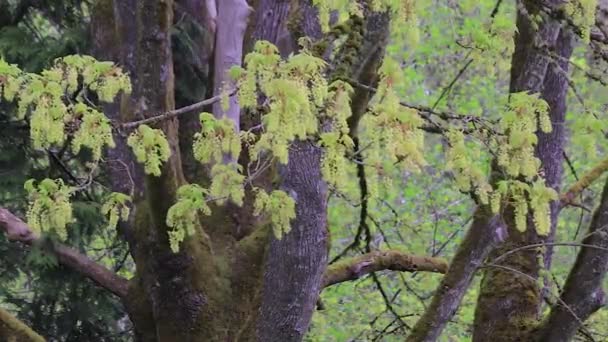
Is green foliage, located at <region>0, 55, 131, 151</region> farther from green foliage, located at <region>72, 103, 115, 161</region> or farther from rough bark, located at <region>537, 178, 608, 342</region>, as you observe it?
rough bark, located at <region>537, 178, 608, 342</region>

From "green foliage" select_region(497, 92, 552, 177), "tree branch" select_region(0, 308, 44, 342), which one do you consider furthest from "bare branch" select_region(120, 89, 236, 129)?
"tree branch" select_region(0, 308, 44, 342)

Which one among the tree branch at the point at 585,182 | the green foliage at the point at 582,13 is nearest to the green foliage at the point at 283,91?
the green foliage at the point at 582,13

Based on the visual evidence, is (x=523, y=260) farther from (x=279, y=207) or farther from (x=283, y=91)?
(x=283, y=91)

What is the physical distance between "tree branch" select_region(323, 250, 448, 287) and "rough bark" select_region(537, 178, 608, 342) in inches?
41.8

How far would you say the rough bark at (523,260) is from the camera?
4.81 metres

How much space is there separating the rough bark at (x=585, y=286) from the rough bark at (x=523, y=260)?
1.55 ft

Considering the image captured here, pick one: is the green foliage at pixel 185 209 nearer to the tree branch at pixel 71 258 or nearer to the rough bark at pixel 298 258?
the rough bark at pixel 298 258

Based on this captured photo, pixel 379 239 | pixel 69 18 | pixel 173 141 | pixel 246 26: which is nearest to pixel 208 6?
pixel 246 26

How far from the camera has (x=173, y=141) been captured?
3781 mm

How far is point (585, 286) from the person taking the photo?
4.10 meters

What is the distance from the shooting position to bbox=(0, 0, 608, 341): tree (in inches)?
115

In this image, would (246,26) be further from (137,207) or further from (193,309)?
(193,309)

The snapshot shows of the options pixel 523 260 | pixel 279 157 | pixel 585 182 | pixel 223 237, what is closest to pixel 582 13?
pixel 279 157

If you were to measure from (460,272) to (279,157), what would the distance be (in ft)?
5.67
